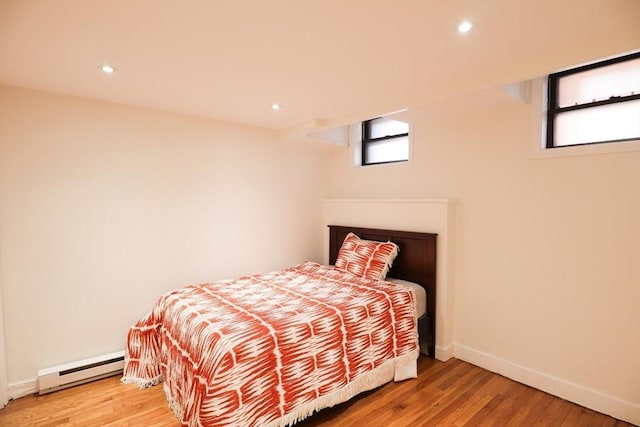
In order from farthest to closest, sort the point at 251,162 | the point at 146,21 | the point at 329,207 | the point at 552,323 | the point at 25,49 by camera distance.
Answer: the point at 329,207, the point at 251,162, the point at 552,323, the point at 25,49, the point at 146,21

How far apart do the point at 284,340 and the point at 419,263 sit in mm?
1707

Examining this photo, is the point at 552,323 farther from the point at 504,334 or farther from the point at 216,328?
Result: the point at 216,328

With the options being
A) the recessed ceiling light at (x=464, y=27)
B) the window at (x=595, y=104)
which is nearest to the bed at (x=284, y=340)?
the window at (x=595, y=104)

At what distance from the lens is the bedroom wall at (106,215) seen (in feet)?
7.96

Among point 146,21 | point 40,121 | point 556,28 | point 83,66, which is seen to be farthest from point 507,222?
point 40,121

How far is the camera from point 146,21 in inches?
61.6

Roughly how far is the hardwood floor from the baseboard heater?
2.2 inches

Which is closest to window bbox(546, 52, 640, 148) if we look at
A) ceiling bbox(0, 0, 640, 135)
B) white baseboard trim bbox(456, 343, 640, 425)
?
ceiling bbox(0, 0, 640, 135)

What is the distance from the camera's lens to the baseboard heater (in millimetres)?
2420

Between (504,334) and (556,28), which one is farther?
(504,334)

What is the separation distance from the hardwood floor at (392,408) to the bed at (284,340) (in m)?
0.11

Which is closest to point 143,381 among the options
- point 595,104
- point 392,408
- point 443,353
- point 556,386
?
point 392,408

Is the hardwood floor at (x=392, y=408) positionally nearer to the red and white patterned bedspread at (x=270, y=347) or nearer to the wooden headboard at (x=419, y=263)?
the red and white patterned bedspread at (x=270, y=347)

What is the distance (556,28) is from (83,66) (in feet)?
9.11
